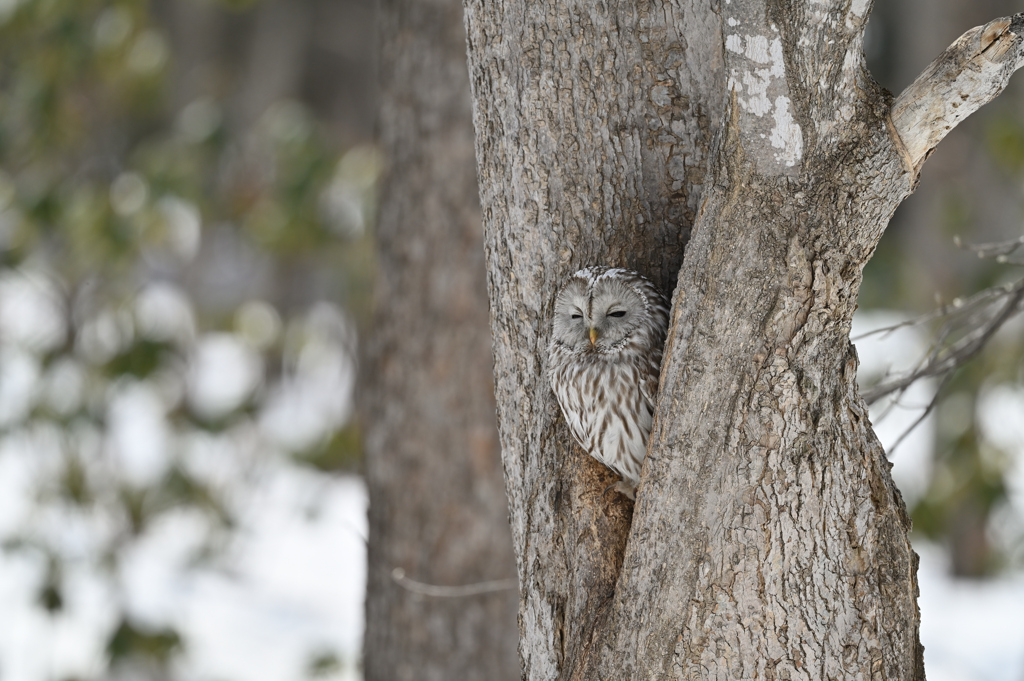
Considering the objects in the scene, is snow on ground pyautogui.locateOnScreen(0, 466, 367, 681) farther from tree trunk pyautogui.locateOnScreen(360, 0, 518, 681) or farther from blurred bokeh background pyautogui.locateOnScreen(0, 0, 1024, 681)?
tree trunk pyautogui.locateOnScreen(360, 0, 518, 681)

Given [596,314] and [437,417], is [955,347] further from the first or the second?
[437,417]

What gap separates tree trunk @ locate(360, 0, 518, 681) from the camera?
358 centimetres

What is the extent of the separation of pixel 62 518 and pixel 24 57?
2699mm

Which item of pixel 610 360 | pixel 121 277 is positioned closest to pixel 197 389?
pixel 121 277

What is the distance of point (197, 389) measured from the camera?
312 inches

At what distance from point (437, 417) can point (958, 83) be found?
8.22ft

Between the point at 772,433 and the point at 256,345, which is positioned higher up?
the point at 256,345

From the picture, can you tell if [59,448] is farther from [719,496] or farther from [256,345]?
[719,496]

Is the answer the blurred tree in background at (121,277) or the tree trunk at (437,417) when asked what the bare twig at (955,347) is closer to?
the tree trunk at (437,417)

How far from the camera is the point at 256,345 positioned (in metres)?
6.85

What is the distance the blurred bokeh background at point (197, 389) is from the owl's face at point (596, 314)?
81.6 inches

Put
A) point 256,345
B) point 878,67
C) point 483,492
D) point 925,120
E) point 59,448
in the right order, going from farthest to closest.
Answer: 1. point 878,67
2. point 256,345
3. point 59,448
4. point 483,492
5. point 925,120

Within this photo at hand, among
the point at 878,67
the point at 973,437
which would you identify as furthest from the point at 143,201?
the point at 878,67

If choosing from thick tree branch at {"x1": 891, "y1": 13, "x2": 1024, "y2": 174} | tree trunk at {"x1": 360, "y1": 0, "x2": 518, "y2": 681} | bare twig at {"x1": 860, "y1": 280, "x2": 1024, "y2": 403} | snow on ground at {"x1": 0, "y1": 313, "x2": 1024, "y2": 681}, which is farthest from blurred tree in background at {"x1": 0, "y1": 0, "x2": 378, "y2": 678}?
thick tree branch at {"x1": 891, "y1": 13, "x2": 1024, "y2": 174}
